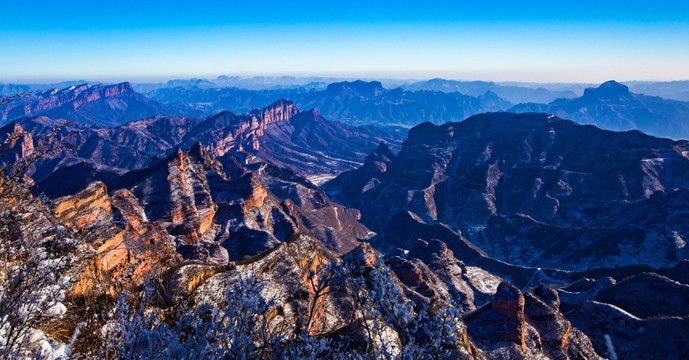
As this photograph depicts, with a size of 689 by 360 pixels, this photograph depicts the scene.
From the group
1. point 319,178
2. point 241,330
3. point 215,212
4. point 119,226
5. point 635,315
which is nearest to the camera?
point 241,330

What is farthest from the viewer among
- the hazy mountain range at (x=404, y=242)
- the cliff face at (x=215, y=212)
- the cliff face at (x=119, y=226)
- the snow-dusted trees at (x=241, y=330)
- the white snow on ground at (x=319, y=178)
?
the white snow on ground at (x=319, y=178)

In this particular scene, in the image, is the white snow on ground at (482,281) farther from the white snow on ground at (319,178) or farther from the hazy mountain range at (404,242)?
the white snow on ground at (319,178)

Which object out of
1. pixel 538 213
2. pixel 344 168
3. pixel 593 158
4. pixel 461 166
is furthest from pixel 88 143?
pixel 593 158

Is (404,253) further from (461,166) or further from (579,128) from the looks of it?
(579,128)

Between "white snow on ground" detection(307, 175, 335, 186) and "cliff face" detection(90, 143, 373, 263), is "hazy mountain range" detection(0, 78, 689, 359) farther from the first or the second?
"white snow on ground" detection(307, 175, 335, 186)

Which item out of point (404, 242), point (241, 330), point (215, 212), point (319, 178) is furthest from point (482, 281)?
point (319, 178)

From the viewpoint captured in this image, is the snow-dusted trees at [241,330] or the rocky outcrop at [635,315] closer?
the snow-dusted trees at [241,330]

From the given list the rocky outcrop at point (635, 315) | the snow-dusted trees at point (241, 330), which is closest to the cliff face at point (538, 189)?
the rocky outcrop at point (635, 315)

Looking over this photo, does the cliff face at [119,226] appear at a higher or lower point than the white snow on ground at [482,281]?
higher

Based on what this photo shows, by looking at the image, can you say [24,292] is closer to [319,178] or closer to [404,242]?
[404,242]
